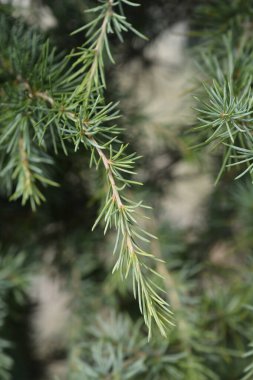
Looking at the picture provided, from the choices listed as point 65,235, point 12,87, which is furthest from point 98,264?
point 12,87

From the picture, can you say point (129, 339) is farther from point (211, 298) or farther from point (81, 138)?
point (81, 138)

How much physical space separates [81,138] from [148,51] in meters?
0.29

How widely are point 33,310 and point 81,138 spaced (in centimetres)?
33

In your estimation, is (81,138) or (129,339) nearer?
(81,138)

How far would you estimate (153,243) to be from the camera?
40cm

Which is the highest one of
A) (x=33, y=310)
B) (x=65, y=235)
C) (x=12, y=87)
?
(x=12, y=87)

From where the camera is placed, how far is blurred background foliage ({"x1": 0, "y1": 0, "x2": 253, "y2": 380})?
350 mm

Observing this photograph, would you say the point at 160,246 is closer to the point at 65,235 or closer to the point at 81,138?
the point at 65,235

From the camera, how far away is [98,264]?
1.43 ft

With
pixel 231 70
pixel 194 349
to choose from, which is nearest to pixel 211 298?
pixel 194 349

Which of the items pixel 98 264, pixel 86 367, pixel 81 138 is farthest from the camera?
pixel 98 264

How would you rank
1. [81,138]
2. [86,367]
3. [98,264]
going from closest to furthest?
1. [81,138]
2. [86,367]
3. [98,264]

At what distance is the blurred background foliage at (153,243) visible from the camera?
35cm

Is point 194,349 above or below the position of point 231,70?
below
